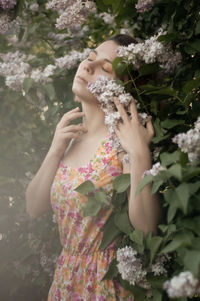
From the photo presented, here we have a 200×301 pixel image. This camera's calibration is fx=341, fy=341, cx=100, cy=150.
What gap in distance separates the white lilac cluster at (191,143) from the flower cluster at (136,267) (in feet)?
1.05

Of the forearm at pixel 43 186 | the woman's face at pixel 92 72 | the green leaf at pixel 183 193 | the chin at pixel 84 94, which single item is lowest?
the green leaf at pixel 183 193

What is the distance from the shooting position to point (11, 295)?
71.6 inches

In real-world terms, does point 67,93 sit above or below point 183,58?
above

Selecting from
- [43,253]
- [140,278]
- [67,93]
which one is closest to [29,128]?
[67,93]

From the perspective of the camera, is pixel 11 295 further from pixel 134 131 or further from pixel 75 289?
pixel 134 131

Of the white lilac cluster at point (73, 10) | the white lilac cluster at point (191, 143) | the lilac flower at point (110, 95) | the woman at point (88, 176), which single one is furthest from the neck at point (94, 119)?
the white lilac cluster at point (191, 143)

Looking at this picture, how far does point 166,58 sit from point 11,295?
58.3 inches

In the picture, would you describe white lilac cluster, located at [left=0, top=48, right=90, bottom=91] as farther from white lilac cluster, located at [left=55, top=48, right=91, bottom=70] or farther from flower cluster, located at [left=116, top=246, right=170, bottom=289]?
→ flower cluster, located at [left=116, top=246, right=170, bottom=289]

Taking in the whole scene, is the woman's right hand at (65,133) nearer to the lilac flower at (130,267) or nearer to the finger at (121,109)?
the finger at (121,109)

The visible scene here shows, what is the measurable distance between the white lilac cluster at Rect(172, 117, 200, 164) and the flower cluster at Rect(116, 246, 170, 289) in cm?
32

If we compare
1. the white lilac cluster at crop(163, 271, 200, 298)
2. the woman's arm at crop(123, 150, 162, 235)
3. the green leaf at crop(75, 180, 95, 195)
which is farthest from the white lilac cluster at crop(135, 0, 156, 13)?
the white lilac cluster at crop(163, 271, 200, 298)

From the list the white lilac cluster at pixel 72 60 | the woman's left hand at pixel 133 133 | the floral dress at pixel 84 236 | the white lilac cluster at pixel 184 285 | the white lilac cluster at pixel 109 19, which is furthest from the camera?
the white lilac cluster at pixel 109 19

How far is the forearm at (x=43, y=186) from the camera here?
1.19 m

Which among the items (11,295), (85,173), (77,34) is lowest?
(11,295)
